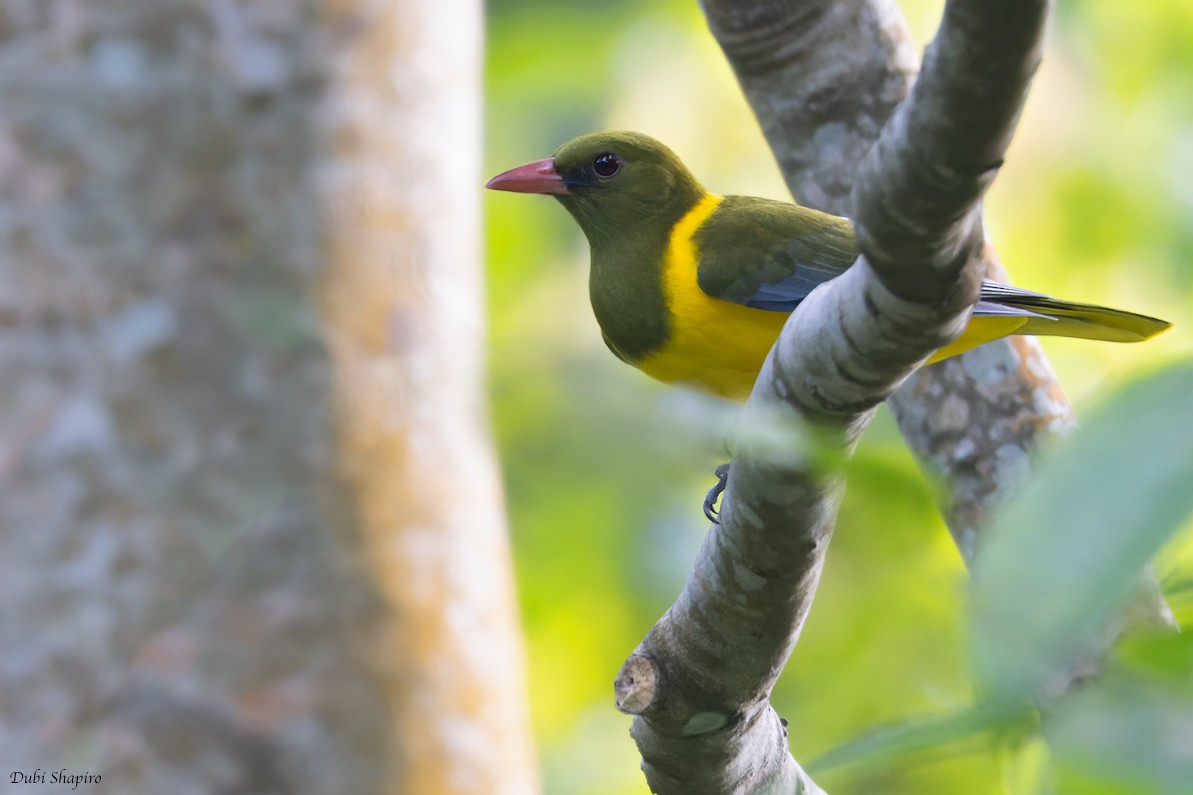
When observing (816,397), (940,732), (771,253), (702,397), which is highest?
(771,253)

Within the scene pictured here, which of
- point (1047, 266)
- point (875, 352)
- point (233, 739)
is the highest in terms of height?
point (1047, 266)

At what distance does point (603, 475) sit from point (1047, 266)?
12.7ft

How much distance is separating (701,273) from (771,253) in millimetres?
156

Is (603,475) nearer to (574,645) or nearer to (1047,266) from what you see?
(574,645)

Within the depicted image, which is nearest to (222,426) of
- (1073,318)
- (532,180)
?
(532,180)

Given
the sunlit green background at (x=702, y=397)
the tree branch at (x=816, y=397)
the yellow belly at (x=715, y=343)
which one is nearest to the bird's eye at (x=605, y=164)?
the sunlit green background at (x=702, y=397)

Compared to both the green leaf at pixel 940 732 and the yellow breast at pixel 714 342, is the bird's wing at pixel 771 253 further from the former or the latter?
the green leaf at pixel 940 732

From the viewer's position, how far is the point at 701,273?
2404 millimetres

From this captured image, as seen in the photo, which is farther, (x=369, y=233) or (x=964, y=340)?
(x=964, y=340)

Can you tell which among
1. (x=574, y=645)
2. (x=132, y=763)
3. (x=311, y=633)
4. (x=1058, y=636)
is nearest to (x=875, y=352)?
(x=1058, y=636)

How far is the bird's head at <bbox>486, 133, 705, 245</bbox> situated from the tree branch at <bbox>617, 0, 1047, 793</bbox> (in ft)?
1.75

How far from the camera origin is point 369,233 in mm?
1609

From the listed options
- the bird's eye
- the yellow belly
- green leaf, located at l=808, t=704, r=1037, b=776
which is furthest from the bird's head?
green leaf, located at l=808, t=704, r=1037, b=776

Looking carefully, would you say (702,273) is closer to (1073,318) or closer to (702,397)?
(1073,318)
